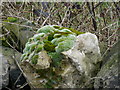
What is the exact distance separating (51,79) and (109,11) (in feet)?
10.3

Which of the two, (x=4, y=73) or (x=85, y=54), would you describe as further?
(x=4, y=73)

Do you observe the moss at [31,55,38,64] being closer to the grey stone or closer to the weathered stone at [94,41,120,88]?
the weathered stone at [94,41,120,88]

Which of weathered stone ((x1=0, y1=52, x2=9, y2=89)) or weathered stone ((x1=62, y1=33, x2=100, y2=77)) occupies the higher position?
weathered stone ((x1=62, y1=33, x2=100, y2=77))

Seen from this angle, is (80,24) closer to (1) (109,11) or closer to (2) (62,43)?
(1) (109,11)

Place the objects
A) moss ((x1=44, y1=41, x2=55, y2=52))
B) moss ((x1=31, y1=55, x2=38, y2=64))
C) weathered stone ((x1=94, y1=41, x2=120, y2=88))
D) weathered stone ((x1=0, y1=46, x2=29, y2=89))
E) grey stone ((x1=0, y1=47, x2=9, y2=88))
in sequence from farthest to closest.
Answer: weathered stone ((x1=0, y1=46, x2=29, y2=89))
grey stone ((x1=0, y1=47, x2=9, y2=88))
moss ((x1=44, y1=41, x2=55, y2=52))
moss ((x1=31, y1=55, x2=38, y2=64))
weathered stone ((x1=94, y1=41, x2=120, y2=88))

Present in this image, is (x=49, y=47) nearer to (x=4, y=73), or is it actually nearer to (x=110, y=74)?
(x=110, y=74)

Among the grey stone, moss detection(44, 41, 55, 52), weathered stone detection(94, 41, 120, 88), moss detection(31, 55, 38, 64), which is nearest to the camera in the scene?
weathered stone detection(94, 41, 120, 88)

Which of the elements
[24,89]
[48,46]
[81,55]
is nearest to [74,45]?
[81,55]

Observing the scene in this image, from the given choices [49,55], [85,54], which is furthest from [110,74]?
[49,55]

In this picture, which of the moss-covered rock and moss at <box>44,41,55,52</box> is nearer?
the moss-covered rock

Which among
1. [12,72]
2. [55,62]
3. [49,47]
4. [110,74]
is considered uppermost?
[49,47]

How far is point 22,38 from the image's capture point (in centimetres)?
441

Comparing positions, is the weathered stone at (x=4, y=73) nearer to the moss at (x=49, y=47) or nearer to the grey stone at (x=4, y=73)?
the grey stone at (x=4, y=73)

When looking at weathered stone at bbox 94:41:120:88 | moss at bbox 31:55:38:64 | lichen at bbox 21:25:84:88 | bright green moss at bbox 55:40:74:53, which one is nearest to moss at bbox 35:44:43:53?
lichen at bbox 21:25:84:88
